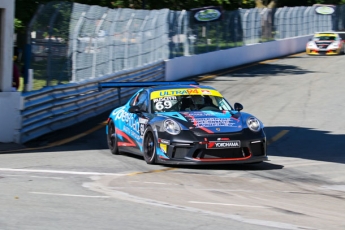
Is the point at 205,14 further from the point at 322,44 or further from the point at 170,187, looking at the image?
the point at 170,187

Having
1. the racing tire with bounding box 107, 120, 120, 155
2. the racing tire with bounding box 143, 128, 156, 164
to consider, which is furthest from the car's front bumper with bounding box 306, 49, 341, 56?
the racing tire with bounding box 143, 128, 156, 164

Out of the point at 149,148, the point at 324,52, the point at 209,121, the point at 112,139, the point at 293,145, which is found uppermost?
the point at 324,52

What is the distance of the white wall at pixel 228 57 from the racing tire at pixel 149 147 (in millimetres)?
15859

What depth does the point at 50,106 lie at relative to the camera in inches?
595

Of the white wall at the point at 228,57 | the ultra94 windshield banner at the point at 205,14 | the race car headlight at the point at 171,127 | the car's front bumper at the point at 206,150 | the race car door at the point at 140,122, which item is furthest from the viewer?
the ultra94 windshield banner at the point at 205,14

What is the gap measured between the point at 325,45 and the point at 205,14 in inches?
406

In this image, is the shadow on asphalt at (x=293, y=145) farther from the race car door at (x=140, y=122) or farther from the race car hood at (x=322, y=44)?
the race car hood at (x=322, y=44)

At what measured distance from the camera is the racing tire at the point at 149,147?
10.6m

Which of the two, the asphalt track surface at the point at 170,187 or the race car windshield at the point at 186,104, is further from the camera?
the race car windshield at the point at 186,104

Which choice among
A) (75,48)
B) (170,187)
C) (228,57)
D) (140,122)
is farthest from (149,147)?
(228,57)

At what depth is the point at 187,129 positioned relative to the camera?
10.3 m

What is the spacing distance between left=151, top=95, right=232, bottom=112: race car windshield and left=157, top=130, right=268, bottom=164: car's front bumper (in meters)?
0.99

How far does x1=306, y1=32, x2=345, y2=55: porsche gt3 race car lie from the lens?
38.8 meters

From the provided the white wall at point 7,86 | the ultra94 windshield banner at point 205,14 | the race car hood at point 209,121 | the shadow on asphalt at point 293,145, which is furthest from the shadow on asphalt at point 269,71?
the race car hood at point 209,121
